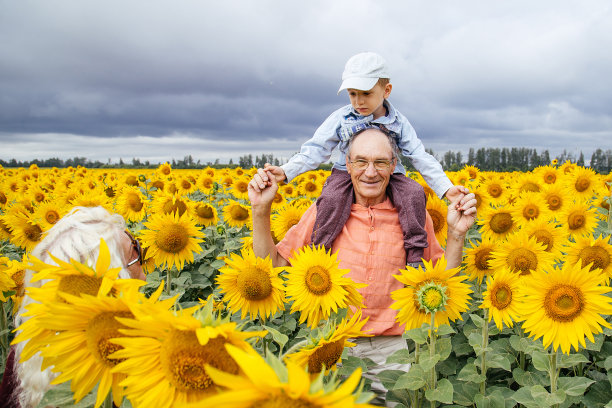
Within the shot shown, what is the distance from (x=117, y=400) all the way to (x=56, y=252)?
90 centimetres

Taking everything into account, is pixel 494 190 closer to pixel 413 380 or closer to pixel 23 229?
pixel 413 380

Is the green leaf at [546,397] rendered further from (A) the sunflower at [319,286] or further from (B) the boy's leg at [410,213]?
(B) the boy's leg at [410,213]

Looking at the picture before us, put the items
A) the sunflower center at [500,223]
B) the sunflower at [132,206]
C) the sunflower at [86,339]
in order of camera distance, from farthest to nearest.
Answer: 1. the sunflower at [132,206]
2. the sunflower center at [500,223]
3. the sunflower at [86,339]

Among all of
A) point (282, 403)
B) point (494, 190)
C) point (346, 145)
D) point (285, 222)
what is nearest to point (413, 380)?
point (282, 403)

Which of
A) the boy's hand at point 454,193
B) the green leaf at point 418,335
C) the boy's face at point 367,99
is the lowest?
the green leaf at point 418,335

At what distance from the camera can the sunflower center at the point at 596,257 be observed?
137 inches

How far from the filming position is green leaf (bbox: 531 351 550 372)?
2611 mm

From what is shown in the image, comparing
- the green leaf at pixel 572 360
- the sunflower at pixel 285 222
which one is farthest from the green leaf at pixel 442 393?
the sunflower at pixel 285 222

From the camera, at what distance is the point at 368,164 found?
11.6 ft

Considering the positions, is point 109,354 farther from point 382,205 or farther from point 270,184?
point 382,205

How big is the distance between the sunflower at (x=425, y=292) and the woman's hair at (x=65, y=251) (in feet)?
5.28

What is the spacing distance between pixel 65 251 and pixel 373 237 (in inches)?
91.6

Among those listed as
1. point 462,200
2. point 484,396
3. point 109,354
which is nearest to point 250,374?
point 109,354

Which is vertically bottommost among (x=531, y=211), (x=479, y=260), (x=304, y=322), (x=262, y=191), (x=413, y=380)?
(x=304, y=322)
